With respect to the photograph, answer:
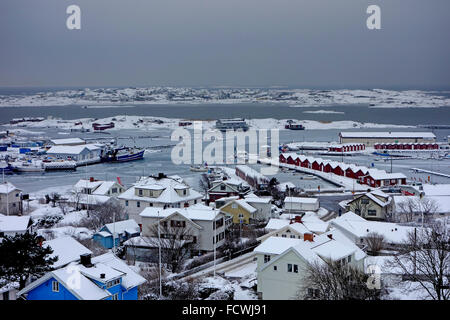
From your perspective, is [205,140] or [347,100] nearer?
[205,140]

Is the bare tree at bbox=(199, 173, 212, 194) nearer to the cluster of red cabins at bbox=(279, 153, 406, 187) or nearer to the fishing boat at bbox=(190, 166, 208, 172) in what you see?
the fishing boat at bbox=(190, 166, 208, 172)

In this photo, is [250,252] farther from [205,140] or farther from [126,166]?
[205,140]

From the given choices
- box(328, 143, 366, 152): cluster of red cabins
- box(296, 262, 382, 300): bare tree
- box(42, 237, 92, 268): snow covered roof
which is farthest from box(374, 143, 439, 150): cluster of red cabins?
box(42, 237, 92, 268): snow covered roof

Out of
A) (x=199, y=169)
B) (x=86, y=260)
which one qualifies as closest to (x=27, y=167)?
(x=199, y=169)

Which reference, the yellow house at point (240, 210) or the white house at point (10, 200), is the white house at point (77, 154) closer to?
the white house at point (10, 200)

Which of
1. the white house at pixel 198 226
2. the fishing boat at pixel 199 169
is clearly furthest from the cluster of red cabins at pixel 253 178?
the white house at pixel 198 226
